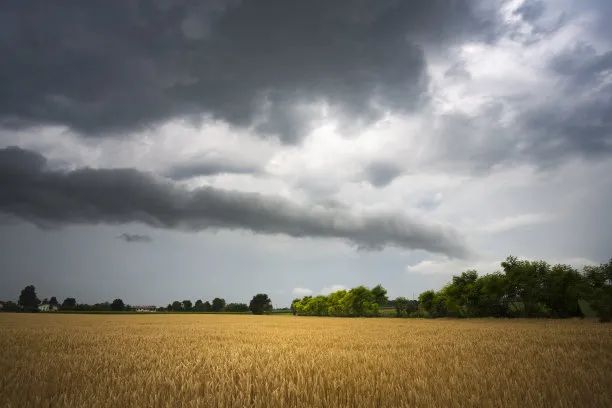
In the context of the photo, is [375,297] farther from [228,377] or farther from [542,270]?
[228,377]

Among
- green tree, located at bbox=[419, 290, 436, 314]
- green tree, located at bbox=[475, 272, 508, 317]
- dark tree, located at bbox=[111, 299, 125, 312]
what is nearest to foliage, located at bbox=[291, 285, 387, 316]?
green tree, located at bbox=[419, 290, 436, 314]

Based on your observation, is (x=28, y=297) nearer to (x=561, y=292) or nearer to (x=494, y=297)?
(x=494, y=297)

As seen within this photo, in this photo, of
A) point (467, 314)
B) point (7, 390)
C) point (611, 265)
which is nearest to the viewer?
point (7, 390)

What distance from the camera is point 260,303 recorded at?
172875 mm

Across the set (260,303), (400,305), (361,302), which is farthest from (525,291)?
(260,303)

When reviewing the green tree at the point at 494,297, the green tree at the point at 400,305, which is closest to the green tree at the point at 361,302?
the green tree at the point at 400,305

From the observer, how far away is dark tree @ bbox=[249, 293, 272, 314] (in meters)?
171

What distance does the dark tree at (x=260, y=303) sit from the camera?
6737 inches

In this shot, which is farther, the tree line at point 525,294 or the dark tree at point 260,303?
the dark tree at point 260,303

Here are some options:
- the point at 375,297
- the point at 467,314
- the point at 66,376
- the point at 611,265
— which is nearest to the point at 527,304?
the point at 467,314

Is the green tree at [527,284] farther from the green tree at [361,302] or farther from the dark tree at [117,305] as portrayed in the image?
the dark tree at [117,305]

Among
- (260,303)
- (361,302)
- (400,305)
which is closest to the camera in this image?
(400,305)

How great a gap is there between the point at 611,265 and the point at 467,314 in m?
28.2

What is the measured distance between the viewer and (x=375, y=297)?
10206 cm
